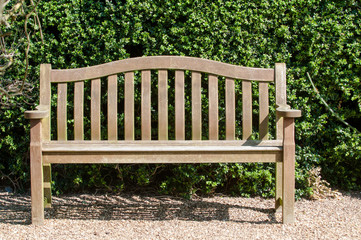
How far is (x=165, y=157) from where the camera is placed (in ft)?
11.7

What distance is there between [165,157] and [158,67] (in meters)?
0.78

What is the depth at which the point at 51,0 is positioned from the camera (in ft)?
14.2

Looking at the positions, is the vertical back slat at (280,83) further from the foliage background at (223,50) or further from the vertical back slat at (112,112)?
the vertical back slat at (112,112)

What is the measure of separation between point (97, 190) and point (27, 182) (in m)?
0.72

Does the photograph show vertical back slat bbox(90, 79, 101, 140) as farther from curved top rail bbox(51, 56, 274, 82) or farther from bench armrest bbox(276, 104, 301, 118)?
bench armrest bbox(276, 104, 301, 118)

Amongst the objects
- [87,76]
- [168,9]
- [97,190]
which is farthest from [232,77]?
[97,190]

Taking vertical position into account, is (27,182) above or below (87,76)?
below

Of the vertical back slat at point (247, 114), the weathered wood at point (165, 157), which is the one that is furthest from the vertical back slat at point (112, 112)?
the vertical back slat at point (247, 114)

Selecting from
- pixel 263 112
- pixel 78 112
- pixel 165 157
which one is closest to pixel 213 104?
pixel 263 112

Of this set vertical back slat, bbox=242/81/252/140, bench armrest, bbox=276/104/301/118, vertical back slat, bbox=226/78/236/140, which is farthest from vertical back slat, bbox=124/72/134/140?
bench armrest, bbox=276/104/301/118

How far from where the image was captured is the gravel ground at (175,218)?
136 inches

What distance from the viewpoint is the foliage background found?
424 centimetres

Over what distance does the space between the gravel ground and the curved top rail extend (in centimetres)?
115

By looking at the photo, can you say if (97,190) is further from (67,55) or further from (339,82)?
(339,82)
